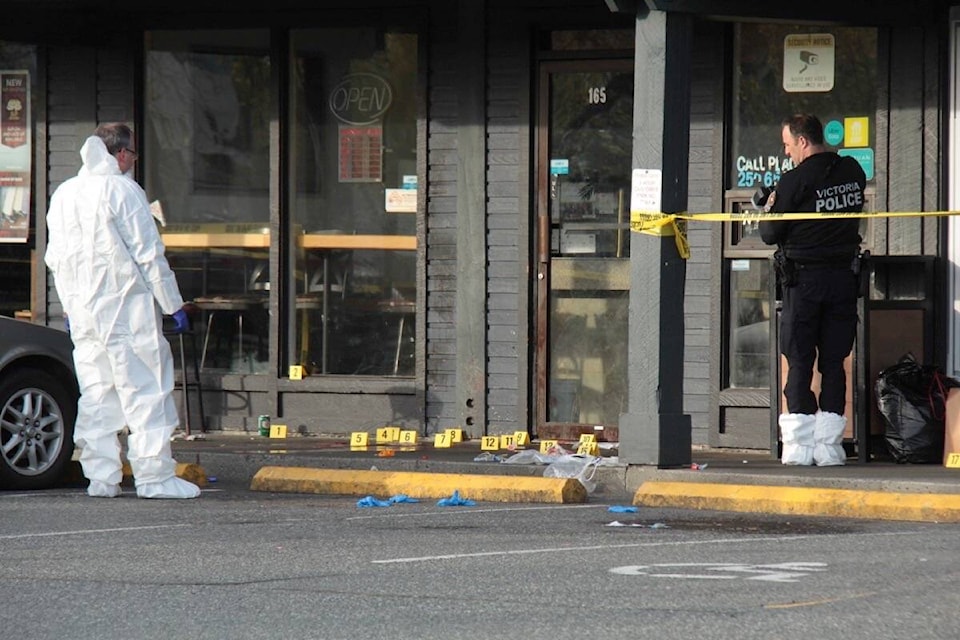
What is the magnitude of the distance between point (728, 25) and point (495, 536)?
5.28m

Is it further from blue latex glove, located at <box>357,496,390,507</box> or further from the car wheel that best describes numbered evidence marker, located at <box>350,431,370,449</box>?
blue latex glove, located at <box>357,496,390,507</box>

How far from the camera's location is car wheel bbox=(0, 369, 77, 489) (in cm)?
1074

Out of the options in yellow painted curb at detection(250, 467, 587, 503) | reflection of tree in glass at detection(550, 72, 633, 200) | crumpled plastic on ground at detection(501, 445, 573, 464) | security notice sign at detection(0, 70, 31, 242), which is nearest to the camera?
yellow painted curb at detection(250, 467, 587, 503)

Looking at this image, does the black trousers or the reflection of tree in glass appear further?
the reflection of tree in glass

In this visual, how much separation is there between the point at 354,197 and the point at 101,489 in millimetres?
3878

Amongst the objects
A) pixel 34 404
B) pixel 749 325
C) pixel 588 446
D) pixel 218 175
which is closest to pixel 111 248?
pixel 34 404

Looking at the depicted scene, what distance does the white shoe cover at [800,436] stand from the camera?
11.0 meters

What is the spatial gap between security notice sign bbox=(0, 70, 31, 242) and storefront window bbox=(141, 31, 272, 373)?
0.97m

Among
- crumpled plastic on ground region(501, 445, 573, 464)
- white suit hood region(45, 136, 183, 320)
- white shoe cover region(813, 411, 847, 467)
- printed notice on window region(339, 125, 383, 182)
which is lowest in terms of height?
crumpled plastic on ground region(501, 445, 573, 464)

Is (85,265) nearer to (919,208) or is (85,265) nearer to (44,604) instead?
(44,604)

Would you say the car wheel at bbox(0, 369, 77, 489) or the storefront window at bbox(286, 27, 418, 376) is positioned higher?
the storefront window at bbox(286, 27, 418, 376)

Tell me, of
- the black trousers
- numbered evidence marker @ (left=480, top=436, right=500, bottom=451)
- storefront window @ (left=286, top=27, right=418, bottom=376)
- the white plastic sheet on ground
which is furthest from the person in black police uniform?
storefront window @ (left=286, top=27, right=418, bottom=376)

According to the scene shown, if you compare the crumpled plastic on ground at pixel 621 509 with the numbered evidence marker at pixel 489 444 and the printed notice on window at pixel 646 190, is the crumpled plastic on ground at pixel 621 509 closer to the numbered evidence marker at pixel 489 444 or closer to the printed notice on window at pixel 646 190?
the printed notice on window at pixel 646 190

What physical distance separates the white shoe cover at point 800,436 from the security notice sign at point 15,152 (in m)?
6.41
